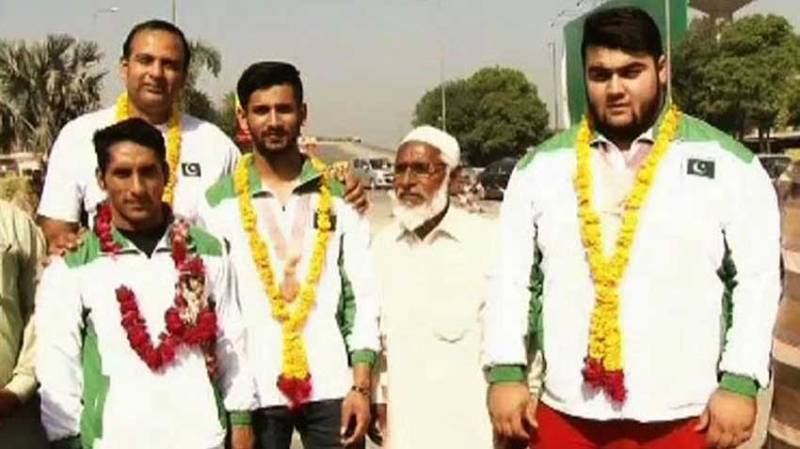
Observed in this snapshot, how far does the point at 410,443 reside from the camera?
15.9ft

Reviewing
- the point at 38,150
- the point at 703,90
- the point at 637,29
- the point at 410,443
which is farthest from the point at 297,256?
the point at 703,90

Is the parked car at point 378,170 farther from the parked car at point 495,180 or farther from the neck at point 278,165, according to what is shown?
the neck at point 278,165

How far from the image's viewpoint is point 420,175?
491cm

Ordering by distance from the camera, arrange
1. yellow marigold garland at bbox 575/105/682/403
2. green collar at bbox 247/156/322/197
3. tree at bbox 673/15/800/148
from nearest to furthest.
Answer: yellow marigold garland at bbox 575/105/682/403 < green collar at bbox 247/156/322/197 < tree at bbox 673/15/800/148

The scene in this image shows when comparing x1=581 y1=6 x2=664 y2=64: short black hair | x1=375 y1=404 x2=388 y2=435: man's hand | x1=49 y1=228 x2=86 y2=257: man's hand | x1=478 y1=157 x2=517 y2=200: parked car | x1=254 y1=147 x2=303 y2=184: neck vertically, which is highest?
x1=478 y1=157 x2=517 y2=200: parked car

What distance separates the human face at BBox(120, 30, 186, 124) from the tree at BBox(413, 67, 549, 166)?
81.4m

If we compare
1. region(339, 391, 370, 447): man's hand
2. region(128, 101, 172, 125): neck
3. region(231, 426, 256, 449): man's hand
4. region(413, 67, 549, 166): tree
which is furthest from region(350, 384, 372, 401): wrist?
region(413, 67, 549, 166): tree

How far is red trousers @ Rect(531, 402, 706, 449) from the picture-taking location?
3621mm

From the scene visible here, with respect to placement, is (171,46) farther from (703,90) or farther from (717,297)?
(703,90)

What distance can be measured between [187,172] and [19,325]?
98 cm

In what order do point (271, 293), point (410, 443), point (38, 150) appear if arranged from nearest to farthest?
point (271, 293), point (410, 443), point (38, 150)

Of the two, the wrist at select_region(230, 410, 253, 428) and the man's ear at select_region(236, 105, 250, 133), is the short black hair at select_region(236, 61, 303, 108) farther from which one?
the wrist at select_region(230, 410, 253, 428)

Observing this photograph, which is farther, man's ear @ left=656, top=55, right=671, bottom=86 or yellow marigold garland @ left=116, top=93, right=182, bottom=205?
yellow marigold garland @ left=116, top=93, right=182, bottom=205

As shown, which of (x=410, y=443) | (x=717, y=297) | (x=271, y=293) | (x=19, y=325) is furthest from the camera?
(x=410, y=443)
